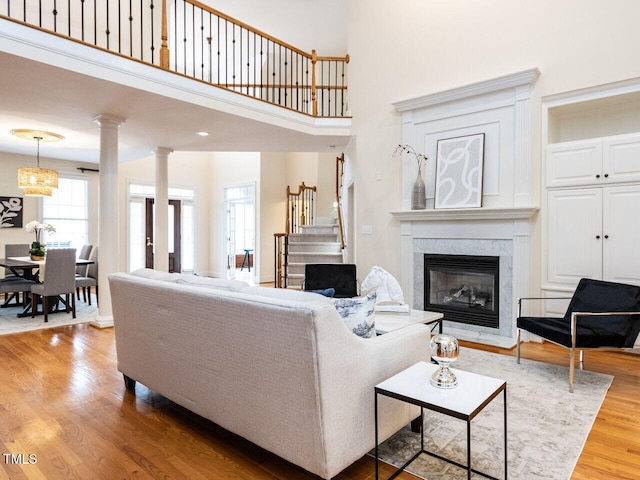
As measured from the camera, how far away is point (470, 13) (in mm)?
4484

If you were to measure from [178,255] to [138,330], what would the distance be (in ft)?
24.5

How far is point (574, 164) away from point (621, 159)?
0.38 metres

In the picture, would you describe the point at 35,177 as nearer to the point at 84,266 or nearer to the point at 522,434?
the point at 84,266

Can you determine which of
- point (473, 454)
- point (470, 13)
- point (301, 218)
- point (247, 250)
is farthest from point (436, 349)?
point (247, 250)

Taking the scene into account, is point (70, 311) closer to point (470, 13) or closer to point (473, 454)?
point (473, 454)

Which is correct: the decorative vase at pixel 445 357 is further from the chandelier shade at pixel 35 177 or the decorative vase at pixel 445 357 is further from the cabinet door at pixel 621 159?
the chandelier shade at pixel 35 177

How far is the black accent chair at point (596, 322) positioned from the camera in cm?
288

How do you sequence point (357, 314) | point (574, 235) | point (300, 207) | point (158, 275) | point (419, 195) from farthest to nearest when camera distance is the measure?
point (300, 207) < point (419, 195) < point (574, 235) < point (158, 275) < point (357, 314)

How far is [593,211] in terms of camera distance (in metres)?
3.81

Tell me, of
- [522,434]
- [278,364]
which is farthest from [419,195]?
[278,364]

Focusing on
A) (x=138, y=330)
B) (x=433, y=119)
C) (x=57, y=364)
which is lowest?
(x=57, y=364)

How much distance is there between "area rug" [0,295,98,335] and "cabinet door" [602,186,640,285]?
20.7 ft

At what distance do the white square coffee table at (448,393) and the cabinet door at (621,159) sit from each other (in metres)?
3.15

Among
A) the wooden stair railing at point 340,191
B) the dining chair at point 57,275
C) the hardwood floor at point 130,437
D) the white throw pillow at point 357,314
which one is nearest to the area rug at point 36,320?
the dining chair at point 57,275
